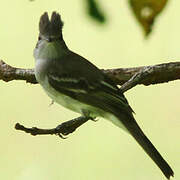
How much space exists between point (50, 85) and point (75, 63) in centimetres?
12

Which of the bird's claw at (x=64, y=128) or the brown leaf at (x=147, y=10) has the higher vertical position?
the brown leaf at (x=147, y=10)

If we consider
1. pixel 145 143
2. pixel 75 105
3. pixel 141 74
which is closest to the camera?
pixel 145 143

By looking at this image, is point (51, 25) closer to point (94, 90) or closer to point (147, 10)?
point (94, 90)

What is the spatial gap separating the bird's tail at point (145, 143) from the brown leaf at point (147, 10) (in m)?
1.04

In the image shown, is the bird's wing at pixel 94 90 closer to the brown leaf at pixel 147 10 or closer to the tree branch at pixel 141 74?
the tree branch at pixel 141 74

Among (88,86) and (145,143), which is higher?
(88,86)

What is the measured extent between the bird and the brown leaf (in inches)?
41.7

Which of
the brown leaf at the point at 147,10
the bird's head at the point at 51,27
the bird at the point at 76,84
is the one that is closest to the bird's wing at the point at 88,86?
the bird at the point at 76,84

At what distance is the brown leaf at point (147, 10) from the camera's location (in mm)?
849

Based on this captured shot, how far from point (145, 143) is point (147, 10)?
1066 mm

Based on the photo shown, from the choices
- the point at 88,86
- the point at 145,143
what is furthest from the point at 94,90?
the point at 145,143

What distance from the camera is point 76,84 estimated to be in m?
2.11

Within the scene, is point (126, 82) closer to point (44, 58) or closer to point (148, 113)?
point (44, 58)

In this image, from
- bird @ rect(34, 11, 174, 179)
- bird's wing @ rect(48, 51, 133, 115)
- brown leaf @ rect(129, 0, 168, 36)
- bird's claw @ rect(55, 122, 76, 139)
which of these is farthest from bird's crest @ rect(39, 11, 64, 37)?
brown leaf @ rect(129, 0, 168, 36)
